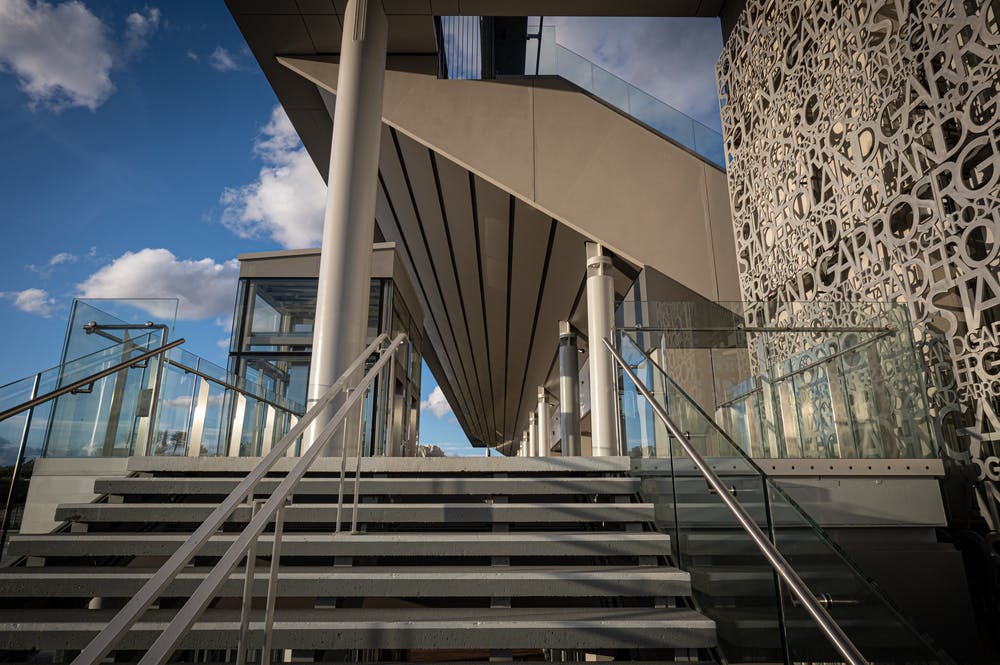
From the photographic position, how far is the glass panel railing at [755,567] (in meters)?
Answer: 2.07

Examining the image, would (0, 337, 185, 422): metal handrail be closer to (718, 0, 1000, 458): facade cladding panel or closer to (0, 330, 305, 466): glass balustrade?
(0, 330, 305, 466): glass balustrade

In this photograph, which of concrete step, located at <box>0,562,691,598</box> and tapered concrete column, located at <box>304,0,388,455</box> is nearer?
concrete step, located at <box>0,562,691,598</box>

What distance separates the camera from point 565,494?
3.96 metres

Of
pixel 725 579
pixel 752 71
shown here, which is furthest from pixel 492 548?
pixel 752 71

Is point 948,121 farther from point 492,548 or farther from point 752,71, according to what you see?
point 492,548

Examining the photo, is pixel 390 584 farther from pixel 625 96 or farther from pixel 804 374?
pixel 625 96

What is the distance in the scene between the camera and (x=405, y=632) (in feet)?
8.45

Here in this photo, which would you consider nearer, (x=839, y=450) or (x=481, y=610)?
(x=481, y=610)

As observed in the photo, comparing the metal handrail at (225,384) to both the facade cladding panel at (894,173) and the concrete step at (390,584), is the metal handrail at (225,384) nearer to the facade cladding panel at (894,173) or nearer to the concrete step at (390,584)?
the concrete step at (390,584)

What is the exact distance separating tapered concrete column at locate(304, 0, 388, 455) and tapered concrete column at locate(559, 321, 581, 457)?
1081 centimetres

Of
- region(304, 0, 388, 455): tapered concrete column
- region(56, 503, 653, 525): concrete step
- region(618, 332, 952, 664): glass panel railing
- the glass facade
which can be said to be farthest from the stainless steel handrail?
the glass facade

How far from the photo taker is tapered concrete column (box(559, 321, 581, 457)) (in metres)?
17.0

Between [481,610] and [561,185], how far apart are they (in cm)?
773

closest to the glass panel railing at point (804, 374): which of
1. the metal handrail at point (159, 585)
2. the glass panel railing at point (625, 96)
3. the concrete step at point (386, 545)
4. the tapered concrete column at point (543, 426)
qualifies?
the concrete step at point (386, 545)
